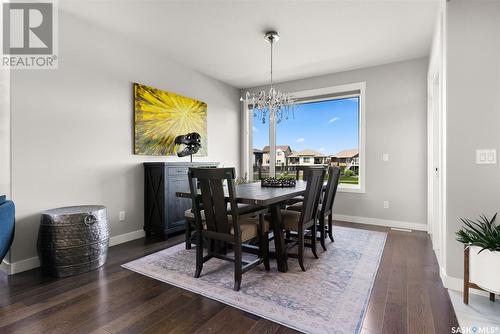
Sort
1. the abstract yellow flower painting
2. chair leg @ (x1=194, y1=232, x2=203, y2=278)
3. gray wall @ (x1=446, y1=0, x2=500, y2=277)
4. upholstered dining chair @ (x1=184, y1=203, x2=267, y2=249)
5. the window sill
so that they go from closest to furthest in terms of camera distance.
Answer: gray wall @ (x1=446, y1=0, x2=500, y2=277)
chair leg @ (x1=194, y1=232, x2=203, y2=278)
upholstered dining chair @ (x1=184, y1=203, x2=267, y2=249)
the abstract yellow flower painting
the window sill

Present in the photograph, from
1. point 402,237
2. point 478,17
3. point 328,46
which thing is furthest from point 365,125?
point 478,17

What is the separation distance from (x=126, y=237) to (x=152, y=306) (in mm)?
1774

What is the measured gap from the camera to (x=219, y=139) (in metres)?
4.93

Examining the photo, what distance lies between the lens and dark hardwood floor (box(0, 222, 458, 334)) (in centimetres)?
160

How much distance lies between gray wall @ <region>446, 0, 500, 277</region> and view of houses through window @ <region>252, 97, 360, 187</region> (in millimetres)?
2452

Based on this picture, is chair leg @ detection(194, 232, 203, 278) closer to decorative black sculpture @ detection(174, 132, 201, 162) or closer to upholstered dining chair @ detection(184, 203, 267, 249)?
upholstered dining chair @ detection(184, 203, 267, 249)

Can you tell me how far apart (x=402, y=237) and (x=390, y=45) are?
2.58m

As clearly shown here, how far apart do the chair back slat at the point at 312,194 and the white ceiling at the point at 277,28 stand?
168 cm

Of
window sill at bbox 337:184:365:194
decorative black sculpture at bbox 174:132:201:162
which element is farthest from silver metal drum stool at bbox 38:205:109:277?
window sill at bbox 337:184:365:194

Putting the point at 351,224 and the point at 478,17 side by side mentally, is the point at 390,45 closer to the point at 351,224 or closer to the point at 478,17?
the point at 478,17

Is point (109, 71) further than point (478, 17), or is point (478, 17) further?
point (109, 71)

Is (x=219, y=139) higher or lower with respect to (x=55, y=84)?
lower

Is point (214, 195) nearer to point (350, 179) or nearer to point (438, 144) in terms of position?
point (438, 144)

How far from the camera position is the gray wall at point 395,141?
12.6 ft
